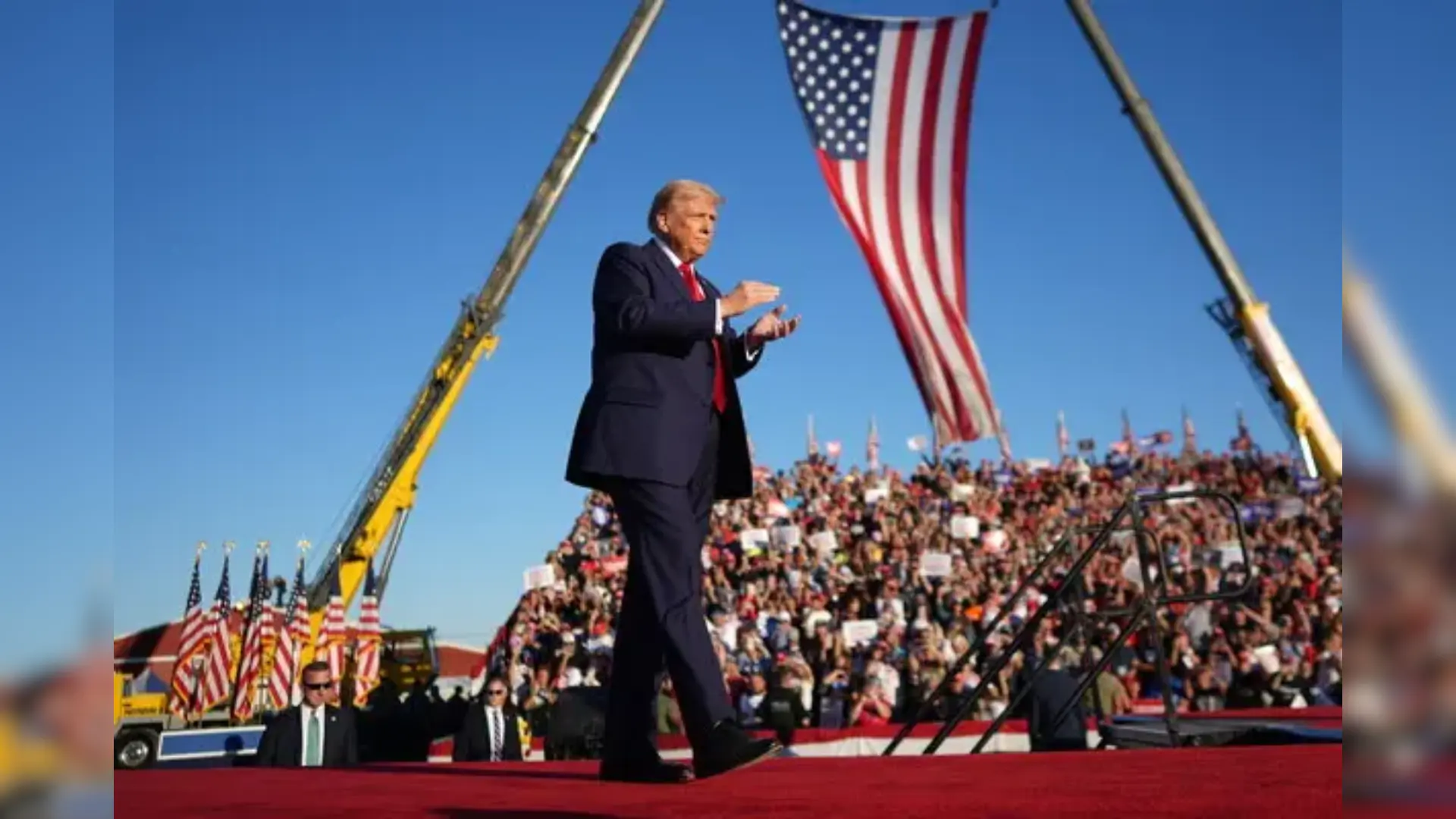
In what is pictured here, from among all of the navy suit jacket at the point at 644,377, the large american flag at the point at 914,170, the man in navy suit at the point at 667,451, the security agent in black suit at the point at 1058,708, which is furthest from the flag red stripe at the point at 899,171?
the navy suit jacket at the point at 644,377

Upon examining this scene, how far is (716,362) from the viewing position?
3.47 m

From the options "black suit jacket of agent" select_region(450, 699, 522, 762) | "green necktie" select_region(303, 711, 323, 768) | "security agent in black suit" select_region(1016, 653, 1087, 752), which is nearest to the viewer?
"green necktie" select_region(303, 711, 323, 768)

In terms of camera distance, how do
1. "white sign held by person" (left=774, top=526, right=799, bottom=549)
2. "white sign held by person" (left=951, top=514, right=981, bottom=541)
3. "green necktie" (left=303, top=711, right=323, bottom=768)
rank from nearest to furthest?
"green necktie" (left=303, top=711, right=323, bottom=768) → "white sign held by person" (left=774, top=526, right=799, bottom=549) → "white sign held by person" (left=951, top=514, right=981, bottom=541)

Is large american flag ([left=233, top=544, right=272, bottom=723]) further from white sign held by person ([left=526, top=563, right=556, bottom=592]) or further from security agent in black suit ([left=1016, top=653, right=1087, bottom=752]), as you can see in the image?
security agent in black suit ([left=1016, top=653, right=1087, bottom=752])

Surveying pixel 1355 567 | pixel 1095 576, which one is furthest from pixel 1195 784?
pixel 1095 576

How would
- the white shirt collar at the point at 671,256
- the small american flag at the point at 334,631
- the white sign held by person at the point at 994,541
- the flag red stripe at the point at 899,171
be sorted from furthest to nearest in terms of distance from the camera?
the white sign held by person at the point at 994,541
the small american flag at the point at 334,631
the flag red stripe at the point at 899,171
the white shirt collar at the point at 671,256

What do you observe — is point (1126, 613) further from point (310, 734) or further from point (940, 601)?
point (940, 601)

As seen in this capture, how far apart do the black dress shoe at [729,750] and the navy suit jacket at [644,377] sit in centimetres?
63

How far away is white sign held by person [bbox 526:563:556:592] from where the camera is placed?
650 inches

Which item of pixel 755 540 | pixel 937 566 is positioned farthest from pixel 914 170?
pixel 755 540

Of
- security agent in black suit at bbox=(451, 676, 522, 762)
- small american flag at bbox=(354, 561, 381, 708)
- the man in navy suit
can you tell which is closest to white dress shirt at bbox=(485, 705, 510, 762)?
security agent in black suit at bbox=(451, 676, 522, 762)

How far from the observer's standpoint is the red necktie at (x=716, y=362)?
346 cm

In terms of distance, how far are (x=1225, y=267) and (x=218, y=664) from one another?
13.9 metres

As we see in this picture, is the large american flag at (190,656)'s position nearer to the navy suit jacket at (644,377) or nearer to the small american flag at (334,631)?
the small american flag at (334,631)
